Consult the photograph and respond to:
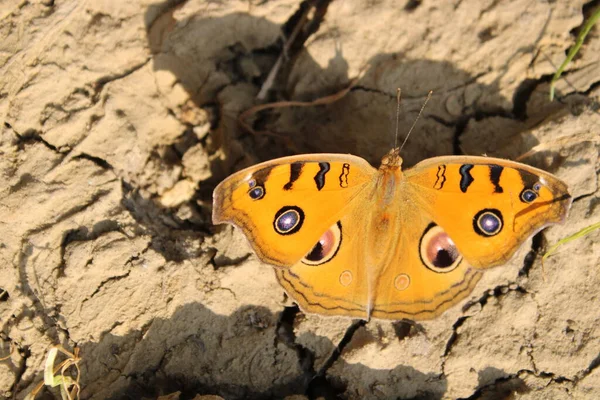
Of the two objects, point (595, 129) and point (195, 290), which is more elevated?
point (595, 129)

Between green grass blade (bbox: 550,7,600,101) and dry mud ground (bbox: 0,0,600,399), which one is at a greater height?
green grass blade (bbox: 550,7,600,101)

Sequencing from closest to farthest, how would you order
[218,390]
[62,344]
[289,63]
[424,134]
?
1. [62,344]
2. [218,390]
3. [424,134]
4. [289,63]

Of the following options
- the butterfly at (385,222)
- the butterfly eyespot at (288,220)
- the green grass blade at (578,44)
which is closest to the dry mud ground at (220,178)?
the green grass blade at (578,44)

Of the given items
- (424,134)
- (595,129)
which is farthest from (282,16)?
(595,129)

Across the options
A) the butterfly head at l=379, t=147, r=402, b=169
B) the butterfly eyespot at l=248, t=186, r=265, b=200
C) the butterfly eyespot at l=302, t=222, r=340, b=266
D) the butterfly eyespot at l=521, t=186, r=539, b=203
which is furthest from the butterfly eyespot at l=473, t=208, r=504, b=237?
the butterfly eyespot at l=248, t=186, r=265, b=200

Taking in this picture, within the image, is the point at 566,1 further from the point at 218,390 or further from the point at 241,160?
the point at 218,390

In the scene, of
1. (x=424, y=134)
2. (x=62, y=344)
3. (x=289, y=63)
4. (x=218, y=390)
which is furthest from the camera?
(x=289, y=63)

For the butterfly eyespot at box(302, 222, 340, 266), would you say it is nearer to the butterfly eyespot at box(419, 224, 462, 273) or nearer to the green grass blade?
the butterfly eyespot at box(419, 224, 462, 273)

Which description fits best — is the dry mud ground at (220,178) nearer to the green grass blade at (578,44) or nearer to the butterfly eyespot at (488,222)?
the green grass blade at (578,44)
